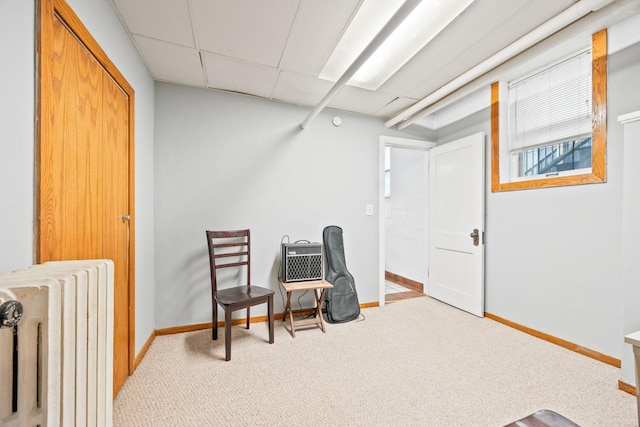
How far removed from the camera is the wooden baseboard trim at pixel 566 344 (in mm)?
1981

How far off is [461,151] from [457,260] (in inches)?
52.5

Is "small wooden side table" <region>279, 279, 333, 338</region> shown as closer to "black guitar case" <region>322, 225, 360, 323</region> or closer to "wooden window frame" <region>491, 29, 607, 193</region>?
"black guitar case" <region>322, 225, 360, 323</region>

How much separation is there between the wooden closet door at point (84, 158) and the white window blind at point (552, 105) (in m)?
3.48

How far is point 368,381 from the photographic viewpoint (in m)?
1.83

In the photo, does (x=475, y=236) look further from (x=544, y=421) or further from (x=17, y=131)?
(x=17, y=131)

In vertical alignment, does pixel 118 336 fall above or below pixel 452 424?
above

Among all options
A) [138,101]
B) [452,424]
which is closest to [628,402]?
[452,424]

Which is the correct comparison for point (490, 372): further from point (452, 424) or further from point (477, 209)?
point (477, 209)

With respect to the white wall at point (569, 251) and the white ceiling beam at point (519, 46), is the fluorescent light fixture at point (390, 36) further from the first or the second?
the white wall at point (569, 251)

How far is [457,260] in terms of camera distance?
3.27m

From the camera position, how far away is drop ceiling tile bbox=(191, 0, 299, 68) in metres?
1.63

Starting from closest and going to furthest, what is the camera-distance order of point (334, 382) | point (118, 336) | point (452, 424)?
point (452, 424)
point (118, 336)
point (334, 382)

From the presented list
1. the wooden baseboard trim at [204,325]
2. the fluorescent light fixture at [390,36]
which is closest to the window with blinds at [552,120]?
the fluorescent light fixture at [390,36]

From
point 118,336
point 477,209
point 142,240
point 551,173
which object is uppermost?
point 551,173
